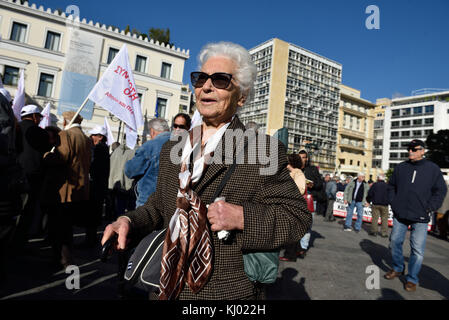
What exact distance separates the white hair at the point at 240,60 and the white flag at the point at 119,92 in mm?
4431

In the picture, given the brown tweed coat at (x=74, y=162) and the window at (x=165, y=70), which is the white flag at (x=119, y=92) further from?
the window at (x=165, y=70)

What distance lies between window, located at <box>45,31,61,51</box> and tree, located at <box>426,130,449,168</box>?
189 feet

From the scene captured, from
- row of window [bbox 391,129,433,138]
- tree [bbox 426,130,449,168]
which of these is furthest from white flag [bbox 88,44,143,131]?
row of window [bbox 391,129,433,138]

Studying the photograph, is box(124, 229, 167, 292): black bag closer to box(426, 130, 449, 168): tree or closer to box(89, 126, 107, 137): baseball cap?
box(89, 126, 107, 137): baseball cap

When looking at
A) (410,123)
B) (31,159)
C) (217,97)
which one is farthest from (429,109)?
(217,97)

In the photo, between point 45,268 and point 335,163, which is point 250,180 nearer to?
point 45,268

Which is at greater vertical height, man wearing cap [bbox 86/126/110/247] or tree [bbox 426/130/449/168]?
tree [bbox 426/130/449/168]

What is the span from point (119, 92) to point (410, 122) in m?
89.2

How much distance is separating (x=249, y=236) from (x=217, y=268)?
0.26 m

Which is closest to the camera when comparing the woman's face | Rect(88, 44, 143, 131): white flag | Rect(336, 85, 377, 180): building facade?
the woman's face

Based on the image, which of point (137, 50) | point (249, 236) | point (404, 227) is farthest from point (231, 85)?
point (137, 50)

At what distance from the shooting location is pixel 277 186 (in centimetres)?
135

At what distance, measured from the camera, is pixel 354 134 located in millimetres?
76438

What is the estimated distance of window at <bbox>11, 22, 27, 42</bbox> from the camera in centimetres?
2644
